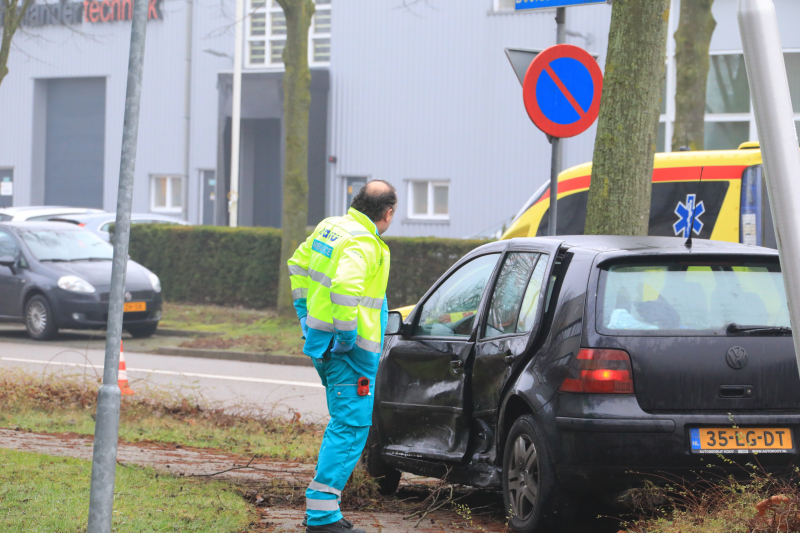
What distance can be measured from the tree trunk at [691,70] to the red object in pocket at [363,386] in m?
9.69

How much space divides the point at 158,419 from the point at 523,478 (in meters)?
4.64

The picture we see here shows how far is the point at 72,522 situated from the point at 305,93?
1171cm

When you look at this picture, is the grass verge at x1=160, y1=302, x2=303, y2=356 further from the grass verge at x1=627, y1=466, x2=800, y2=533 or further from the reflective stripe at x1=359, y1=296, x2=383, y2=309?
the grass verge at x1=627, y1=466, x2=800, y2=533

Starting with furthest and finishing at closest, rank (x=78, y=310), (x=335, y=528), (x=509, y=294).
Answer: (x=78, y=310), (x=509, y=294), (x=335, y=528)

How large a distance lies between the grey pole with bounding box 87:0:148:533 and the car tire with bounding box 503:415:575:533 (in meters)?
1.88

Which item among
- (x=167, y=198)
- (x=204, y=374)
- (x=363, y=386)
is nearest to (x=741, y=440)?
(x=363, y=386)

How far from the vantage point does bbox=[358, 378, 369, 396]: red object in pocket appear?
4.81m

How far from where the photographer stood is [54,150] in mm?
33688

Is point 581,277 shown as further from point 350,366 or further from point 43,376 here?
point 43,376

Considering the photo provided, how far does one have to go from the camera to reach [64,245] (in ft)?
52.6

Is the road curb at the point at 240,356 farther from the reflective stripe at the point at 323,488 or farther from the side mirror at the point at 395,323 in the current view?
the reflective stripe at the point at 323,488

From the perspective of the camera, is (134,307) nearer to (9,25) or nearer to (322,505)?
(9,25)

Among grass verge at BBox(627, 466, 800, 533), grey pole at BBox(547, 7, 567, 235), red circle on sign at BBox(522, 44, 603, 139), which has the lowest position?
grass verge at BBox(627, 466, 800, 533)

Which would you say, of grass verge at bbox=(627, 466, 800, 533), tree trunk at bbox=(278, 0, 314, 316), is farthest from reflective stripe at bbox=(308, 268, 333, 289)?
tree trunk at bbox=(278, 0, 314, 316)
